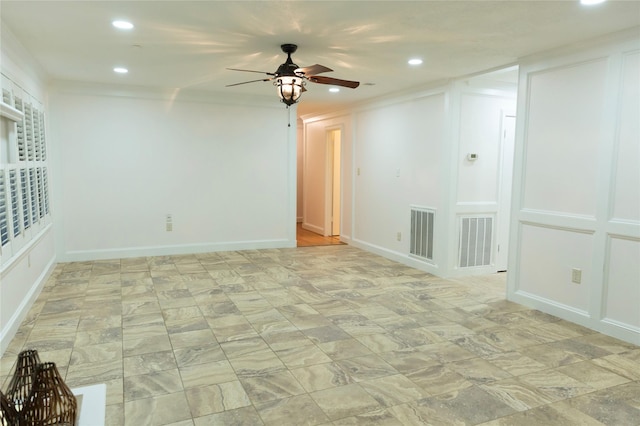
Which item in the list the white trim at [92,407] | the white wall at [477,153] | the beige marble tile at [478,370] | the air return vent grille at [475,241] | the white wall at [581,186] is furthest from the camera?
the air return vent grille at [475,241]

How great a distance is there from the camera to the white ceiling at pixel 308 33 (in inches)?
113

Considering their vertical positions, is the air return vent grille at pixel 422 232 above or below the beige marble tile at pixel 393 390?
above

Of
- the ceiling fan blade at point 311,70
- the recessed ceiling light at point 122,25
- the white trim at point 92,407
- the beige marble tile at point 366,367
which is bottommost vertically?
the beige marble tile at point 366,367

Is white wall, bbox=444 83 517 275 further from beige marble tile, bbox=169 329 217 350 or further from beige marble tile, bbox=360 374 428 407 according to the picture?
beige marble tile, bbox=169 329 217 350

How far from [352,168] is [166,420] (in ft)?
18.1

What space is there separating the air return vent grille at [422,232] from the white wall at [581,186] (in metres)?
1.32

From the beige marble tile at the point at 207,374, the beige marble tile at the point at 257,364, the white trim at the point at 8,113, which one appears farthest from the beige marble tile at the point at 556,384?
the white trim at the point at 8,113

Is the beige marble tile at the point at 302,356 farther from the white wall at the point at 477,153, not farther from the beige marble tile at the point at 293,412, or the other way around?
the white wall at the point at 477,153

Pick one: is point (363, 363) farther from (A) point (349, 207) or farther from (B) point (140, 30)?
(A) point (349, 207)

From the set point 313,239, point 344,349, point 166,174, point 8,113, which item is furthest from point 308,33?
point 313,239

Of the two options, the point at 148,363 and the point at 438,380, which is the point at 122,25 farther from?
the point at 438,380

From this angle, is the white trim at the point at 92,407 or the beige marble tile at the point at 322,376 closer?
the white trim at the point at 92,407

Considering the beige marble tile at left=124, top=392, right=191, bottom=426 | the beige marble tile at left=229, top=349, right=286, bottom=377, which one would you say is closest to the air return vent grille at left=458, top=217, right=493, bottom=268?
the beige marble tile at left=229, top=349, right=286, bottom=377

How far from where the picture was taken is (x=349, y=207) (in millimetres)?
7488
